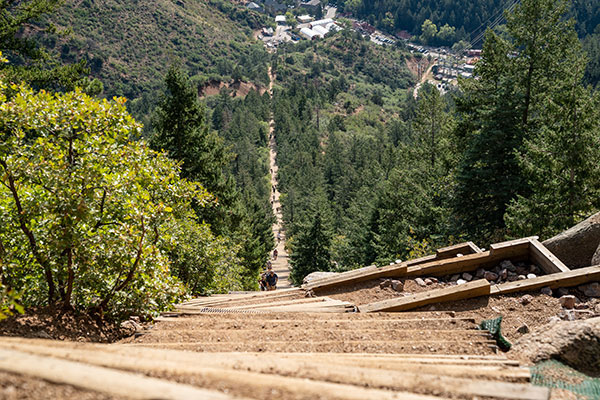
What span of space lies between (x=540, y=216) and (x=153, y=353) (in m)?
14.3

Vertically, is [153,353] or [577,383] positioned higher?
[153,353]

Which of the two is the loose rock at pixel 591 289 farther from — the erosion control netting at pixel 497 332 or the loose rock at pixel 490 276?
the erosion control netting at pixel 497 332

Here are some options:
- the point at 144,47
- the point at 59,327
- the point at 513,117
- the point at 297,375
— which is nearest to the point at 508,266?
the point at 297,375

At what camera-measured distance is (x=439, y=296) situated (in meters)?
6.84

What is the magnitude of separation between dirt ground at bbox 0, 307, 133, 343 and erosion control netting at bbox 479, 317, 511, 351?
465 centimetres

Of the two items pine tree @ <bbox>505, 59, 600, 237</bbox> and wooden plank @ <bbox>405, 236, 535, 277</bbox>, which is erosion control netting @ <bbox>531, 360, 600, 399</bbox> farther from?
pine tree @ <bbox>505, 59, 600, 237</bbox>

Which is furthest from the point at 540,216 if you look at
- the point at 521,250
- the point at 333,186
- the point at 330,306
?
the point at 333,186

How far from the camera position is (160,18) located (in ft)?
570

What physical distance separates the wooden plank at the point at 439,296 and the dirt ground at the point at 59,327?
3.61 metres

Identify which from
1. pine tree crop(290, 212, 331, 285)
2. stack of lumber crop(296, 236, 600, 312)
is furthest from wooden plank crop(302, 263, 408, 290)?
pine tree crop(290, 212, 331, 285)

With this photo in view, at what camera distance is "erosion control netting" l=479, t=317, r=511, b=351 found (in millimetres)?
5238

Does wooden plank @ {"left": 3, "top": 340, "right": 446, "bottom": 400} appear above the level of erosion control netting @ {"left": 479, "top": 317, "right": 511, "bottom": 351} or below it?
above

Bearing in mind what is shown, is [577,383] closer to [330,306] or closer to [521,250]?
[330,306]

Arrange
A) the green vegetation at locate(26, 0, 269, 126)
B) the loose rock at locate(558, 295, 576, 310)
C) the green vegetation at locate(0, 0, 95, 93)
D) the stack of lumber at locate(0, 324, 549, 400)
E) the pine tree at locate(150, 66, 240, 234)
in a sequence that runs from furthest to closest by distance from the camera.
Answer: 1. the green vegetation at locate(26, 0, 269, 126)
2. the pine tree at locate(150, 66, 240, 234)
3. the green vegetation at locate(0, 0, 95, 93)
4. the loose rock at locate(558, 295, 576, 310)
5. the stack of lumber at locate(0, 324, 549, 400)
